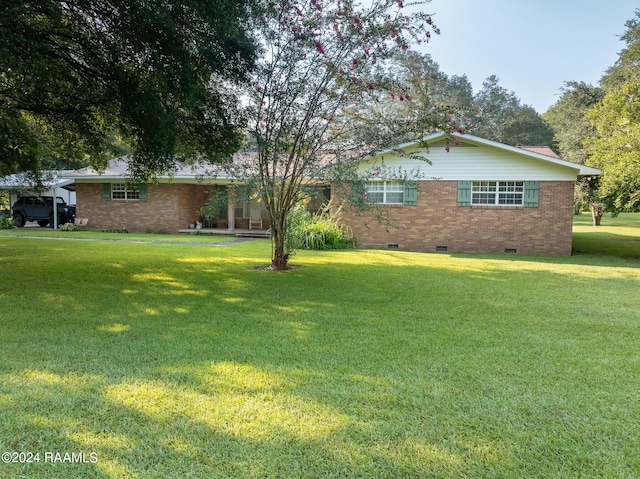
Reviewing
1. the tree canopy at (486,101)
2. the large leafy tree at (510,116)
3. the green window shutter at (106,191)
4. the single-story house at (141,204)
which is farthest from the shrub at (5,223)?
the large leafy tree at (510,116)

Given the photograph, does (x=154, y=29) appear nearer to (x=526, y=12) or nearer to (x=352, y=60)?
(x=352, y=60)

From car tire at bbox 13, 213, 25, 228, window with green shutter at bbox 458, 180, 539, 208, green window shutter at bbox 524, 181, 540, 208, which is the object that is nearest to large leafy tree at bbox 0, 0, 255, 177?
window with green shutter at bbox 458, 180, 539, 208

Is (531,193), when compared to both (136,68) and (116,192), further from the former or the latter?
(116,192)

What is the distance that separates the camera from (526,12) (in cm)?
1410

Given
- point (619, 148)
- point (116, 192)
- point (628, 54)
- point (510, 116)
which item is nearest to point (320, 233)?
point (619, 148)

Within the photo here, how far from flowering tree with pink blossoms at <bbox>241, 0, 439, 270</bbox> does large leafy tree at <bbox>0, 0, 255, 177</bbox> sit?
28.2 inches

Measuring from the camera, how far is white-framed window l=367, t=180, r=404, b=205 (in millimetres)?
15711

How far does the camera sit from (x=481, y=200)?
14.9 meters

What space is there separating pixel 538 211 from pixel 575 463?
13639 mm

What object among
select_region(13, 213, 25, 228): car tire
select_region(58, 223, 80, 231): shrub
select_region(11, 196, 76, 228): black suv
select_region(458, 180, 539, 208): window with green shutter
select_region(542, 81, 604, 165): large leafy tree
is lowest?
select_region(58, 223, 80, 231): shrub

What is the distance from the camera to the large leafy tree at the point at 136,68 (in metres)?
5.97

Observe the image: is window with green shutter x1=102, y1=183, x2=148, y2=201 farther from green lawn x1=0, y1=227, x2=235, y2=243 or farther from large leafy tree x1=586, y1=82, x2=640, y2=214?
large leafy tree x1=586, y1=82, x2=640, y2=214

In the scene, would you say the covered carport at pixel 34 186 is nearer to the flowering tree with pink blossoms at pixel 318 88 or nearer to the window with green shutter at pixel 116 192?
the window with green shutter at pixel 116 192

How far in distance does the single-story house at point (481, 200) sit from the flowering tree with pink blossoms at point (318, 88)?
5.50 m
